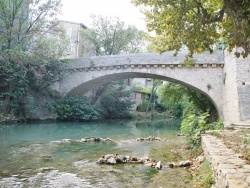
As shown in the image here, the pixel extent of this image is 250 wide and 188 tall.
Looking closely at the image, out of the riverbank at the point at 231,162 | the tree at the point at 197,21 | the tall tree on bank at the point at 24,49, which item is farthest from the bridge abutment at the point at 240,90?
the tall tree on bank at the point at 24,49

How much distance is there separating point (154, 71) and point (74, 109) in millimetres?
6944

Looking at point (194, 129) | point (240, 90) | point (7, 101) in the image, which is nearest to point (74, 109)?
point (7, 101)

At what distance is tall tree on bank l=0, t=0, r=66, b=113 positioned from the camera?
17109 millimetres

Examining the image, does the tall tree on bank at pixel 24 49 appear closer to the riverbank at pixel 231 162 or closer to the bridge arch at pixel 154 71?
the bridge arch at pixel 154 71

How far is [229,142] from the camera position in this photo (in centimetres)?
558

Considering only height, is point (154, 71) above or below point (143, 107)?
above

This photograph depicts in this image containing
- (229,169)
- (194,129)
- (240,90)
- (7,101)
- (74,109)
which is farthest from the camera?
(74,109)

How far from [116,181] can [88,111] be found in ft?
54.1

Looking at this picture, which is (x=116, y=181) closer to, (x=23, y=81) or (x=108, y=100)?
(x=23, y=81)

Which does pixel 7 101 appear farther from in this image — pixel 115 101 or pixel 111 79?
pixel 115 101

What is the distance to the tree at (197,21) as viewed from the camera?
418 centimetres

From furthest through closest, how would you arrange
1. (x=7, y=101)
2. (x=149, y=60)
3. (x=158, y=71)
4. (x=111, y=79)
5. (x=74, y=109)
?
(x=111, y=79)
(x=74, y=109)
(x=7, y=101)
(x=149, y=60)
(x=158, y=71)

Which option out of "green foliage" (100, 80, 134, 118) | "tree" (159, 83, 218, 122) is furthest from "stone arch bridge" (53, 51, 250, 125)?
"green foliage" (100, 80, 134, 118)

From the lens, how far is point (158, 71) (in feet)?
55.3
